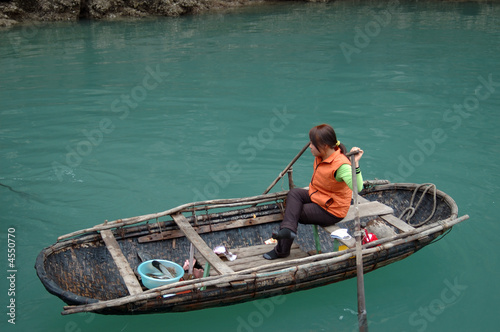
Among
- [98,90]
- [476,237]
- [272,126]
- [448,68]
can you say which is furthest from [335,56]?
[476,237]

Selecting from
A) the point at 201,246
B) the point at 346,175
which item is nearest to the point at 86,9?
the point at 201,246

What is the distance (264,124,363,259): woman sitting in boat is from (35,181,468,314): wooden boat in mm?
158

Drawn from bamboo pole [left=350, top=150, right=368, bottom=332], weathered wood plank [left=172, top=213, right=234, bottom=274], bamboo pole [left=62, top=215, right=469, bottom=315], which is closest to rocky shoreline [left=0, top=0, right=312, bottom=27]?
weathered wood plank [left=172, top=213, right=234, bottom=274]

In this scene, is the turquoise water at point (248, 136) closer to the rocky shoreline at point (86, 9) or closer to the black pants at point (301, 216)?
the black pants at point (301, 216)

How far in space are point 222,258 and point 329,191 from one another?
55.8 inches

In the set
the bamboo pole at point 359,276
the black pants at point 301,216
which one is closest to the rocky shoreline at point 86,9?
the black pants at point 301,216

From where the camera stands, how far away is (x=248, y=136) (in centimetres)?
917

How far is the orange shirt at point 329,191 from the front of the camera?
5.23 m

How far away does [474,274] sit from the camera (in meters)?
5.68

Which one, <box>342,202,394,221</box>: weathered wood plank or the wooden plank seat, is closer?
the wooden plank seat

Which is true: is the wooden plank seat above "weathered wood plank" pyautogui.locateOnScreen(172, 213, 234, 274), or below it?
below

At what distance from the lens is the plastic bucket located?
4.87m

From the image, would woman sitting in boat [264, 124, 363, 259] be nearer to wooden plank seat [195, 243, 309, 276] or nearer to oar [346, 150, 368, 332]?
wooden plank seat [195, 243, 309, 276]

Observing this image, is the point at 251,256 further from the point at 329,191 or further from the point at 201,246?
the point at 329,191
